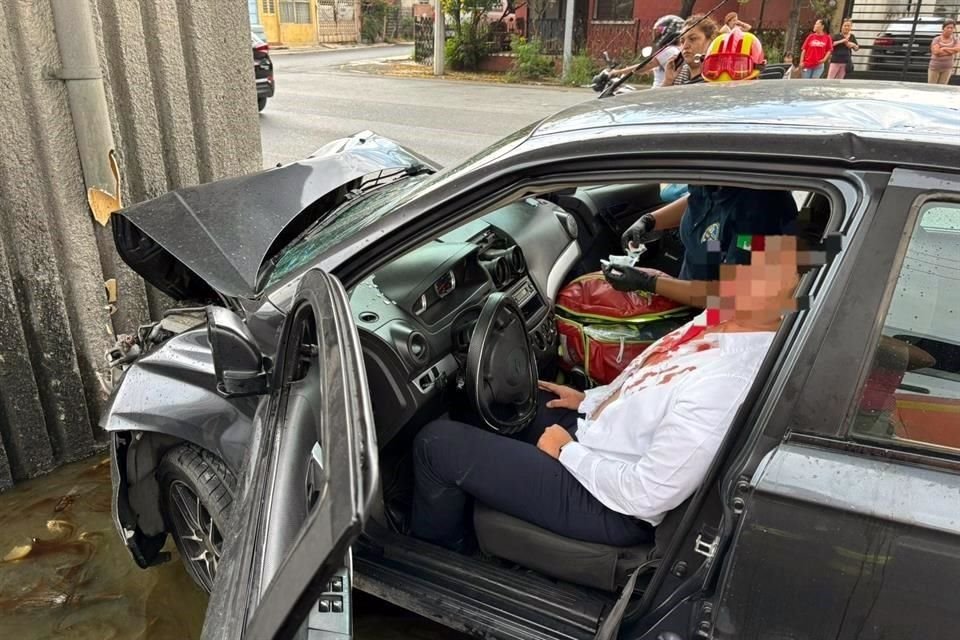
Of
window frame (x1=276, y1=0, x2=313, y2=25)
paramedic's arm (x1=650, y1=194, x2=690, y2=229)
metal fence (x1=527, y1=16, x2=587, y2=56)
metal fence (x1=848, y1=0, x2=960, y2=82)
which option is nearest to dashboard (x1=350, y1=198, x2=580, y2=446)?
paramedic's arm (x1=650, y1=194, x2=690, y2=229)

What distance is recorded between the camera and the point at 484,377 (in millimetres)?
2268

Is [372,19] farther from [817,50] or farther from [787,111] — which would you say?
[787,111]

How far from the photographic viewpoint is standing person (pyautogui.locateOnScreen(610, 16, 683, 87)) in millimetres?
4451

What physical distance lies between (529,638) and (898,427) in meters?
0.98

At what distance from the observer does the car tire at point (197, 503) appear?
2.25 meters

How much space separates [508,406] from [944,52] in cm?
1399

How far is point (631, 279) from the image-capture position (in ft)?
9.34

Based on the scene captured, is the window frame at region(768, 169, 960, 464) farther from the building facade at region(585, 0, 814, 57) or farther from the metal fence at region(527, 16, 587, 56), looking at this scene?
the metal fence at region(527, 16, 587, 56)

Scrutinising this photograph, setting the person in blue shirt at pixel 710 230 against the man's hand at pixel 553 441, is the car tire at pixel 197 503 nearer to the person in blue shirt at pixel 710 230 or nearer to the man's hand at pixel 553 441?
the man's hand at pixel 553 441

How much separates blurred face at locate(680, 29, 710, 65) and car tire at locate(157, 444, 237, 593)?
5.53m

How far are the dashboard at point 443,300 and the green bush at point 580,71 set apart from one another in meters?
17.1

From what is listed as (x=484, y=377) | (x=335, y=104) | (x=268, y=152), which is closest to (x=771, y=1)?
(x=335, y=104)

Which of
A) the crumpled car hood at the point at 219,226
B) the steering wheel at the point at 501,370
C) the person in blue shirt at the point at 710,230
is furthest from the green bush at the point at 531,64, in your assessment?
the steering wheel at the point at 501,370

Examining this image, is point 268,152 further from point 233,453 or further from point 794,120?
point 794,120
